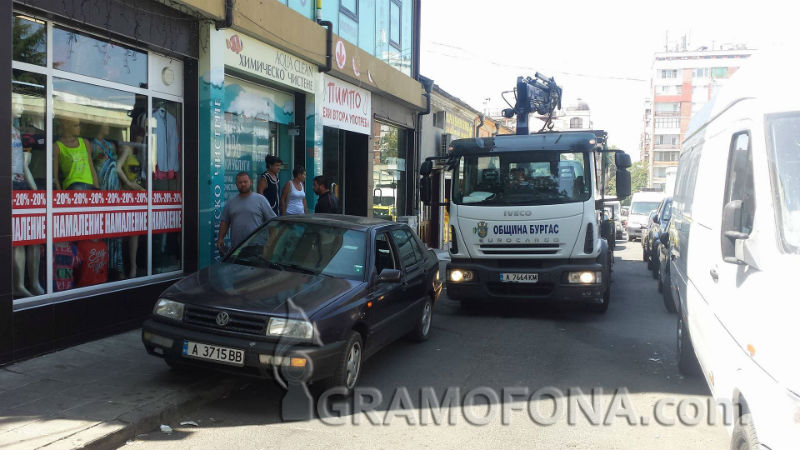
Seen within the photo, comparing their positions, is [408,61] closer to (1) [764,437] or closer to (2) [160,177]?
(2) [160,177]

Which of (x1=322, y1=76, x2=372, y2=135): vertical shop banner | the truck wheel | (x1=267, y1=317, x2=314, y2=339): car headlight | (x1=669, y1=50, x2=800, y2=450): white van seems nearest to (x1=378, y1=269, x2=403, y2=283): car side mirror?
(x1=267, y1=317, x2=314, y2=339): car headlight

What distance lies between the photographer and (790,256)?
2906mm

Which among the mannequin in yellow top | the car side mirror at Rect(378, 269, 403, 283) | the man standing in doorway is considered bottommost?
the car side mirror at Rect(378, 269, 403, 283)

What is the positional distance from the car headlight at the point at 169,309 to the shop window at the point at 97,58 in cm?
302

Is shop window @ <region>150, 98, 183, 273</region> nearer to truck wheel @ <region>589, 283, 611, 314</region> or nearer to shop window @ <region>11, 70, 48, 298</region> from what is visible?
shop window @ <region>11, 70, 48, 298</region>

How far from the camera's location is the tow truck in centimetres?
849

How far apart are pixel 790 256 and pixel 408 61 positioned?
14560mm

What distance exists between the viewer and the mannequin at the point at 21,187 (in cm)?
592

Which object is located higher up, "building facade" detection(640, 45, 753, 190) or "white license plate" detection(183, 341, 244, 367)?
"building facade" detection(640, 45, 753, 190)

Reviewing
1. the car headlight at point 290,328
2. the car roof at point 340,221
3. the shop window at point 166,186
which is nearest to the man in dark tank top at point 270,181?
the shop window at point 166,186

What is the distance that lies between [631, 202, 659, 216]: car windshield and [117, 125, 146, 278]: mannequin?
2247 cm

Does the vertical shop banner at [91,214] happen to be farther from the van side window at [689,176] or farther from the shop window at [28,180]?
the van side window at [689,176]

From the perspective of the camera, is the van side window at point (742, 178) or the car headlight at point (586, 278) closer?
the van side window at point (742, 178)

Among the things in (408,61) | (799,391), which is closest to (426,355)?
(799,391)
